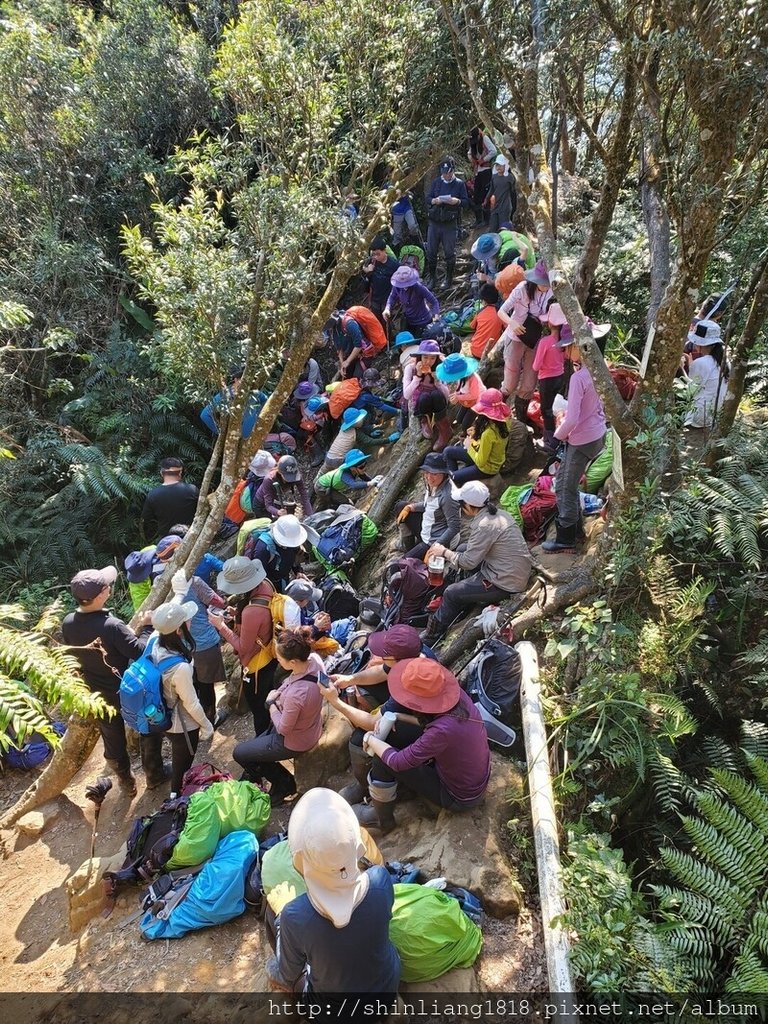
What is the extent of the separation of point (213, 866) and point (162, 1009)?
0.78 meters

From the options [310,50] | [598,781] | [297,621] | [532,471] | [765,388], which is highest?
[310,50]

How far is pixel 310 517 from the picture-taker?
8.08 metres

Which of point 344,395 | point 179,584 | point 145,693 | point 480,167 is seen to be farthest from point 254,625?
point 480,167

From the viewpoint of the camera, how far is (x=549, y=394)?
23.7 feet

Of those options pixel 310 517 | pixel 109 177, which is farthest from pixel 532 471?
pixel 109 177

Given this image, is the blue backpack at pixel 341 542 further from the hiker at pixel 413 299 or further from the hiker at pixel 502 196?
the hiker at pixel 502 196

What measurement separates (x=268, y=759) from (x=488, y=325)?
622 centimetres

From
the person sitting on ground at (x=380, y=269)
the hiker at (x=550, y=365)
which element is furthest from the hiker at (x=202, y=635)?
the person sitting on ground at (x=380, y=269)

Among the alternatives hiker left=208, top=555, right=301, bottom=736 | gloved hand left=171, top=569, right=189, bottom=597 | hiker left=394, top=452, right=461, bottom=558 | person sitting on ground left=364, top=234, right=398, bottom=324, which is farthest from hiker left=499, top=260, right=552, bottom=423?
gloved hand left=171, top=569, right=189, bottom=597

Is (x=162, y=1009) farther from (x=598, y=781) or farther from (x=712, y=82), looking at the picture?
(x=712, y=82)

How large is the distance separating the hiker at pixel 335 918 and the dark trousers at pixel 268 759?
2.04m

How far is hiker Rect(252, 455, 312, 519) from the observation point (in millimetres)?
7770

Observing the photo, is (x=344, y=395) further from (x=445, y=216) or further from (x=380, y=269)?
(x=445, y=216)

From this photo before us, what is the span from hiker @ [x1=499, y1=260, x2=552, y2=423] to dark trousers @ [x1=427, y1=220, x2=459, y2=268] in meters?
4.50
